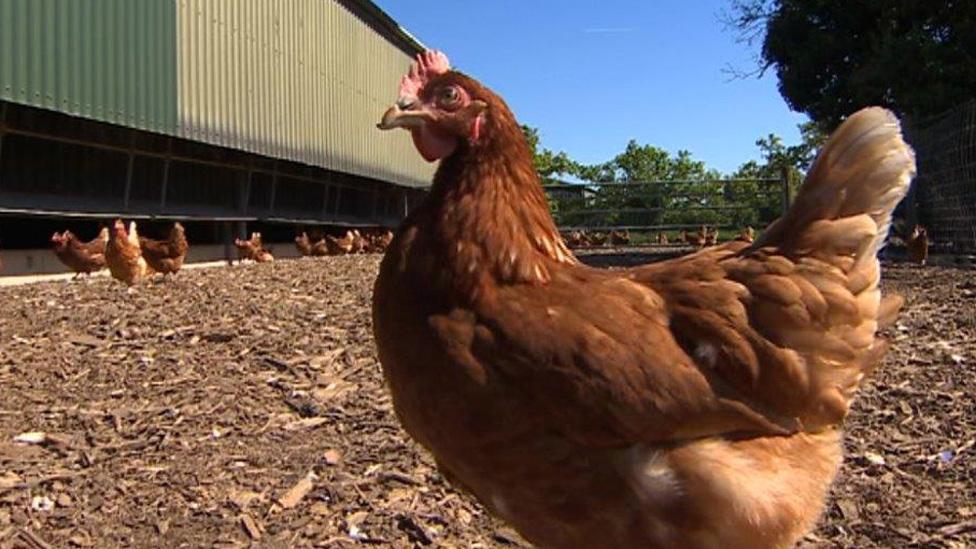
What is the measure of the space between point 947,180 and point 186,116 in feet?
37.6

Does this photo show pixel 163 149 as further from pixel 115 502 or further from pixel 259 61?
pixel 115 502

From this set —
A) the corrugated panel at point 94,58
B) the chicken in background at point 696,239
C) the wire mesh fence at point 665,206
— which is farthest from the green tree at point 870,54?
the corrugated panel at point 94,58

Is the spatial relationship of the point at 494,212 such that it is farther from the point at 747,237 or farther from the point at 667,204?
the point at 667,204

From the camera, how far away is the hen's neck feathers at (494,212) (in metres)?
2.30

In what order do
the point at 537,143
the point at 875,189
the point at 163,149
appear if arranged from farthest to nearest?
1. the point at 537,143
2. the point at 163,149
3. the point at 875,189

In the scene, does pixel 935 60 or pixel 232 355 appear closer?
pixel 232 355

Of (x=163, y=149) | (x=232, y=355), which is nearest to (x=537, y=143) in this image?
(x=163, y=149)

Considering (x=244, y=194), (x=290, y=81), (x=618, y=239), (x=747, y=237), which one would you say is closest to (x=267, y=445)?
(x=747, y=237)

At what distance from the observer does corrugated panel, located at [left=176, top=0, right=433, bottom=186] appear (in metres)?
14.0

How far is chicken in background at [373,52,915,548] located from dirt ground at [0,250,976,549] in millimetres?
923

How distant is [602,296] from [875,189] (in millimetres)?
798

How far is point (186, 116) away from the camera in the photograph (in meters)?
13.4

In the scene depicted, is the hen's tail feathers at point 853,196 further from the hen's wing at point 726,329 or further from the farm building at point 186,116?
the farm building at point 186,116

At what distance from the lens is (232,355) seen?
4906 mm
